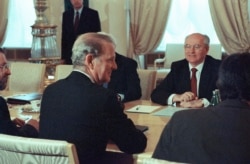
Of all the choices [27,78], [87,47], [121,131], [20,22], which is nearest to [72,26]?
[20,22]

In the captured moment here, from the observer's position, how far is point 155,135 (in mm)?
2578

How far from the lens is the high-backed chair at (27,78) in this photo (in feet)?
15.1

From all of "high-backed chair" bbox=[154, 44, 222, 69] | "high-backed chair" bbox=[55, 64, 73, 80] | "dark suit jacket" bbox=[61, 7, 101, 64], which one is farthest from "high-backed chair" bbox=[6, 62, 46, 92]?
"high-backed chair" bbox=[154, 44, 222, 69]

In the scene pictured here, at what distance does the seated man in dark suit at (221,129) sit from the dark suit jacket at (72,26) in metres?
4.36

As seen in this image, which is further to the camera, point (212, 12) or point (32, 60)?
point (212, 12)

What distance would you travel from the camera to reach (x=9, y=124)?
2.39 m

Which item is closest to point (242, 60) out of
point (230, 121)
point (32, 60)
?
point (230, 121)

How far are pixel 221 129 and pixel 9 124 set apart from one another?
111 centimetres

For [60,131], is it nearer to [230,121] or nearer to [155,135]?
[155,135]

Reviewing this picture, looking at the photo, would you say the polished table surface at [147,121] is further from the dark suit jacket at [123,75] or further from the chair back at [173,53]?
the chair back at [173,53]

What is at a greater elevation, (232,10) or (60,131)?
(232,10)

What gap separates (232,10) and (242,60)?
4488 millimetres

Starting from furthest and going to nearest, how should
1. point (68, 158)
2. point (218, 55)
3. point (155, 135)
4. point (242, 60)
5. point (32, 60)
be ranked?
point (218, 55), point (32, 60), point (155, 135), point (242, 60), point (68, 158)

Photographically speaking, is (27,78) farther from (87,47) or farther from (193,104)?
(87,47)
